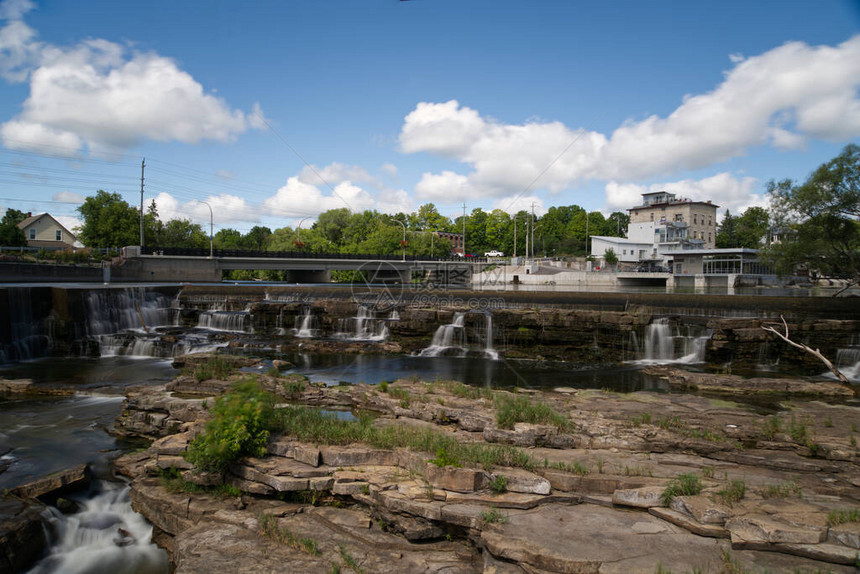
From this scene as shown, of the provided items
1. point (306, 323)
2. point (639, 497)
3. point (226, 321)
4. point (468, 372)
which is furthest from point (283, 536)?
point (226, 321)

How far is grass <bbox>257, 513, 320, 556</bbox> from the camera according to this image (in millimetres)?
7371

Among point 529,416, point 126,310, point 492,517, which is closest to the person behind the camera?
point 492,517

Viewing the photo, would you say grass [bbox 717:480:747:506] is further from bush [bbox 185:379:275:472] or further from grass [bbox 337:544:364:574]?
bush [bbox 185:379:275:472]

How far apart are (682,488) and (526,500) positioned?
2628 mm

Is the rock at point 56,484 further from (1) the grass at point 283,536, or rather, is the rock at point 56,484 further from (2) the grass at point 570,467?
(2) the grass at point 570,467

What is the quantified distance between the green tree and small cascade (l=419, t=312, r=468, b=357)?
188ft

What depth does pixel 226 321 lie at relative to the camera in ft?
112

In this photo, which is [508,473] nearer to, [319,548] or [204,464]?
[319,548]

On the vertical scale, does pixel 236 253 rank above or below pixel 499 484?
above

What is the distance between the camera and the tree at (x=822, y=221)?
2662cm

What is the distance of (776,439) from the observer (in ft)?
39.6

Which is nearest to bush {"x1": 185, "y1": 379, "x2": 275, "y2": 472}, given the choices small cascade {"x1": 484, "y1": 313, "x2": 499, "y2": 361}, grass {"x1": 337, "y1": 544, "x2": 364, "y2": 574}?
grass {"x1": 337, "y1": 544, "x2": 364, "y2": 574}

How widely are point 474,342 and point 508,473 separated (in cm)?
2150

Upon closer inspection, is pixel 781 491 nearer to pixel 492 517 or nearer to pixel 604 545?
pixel 604 545
